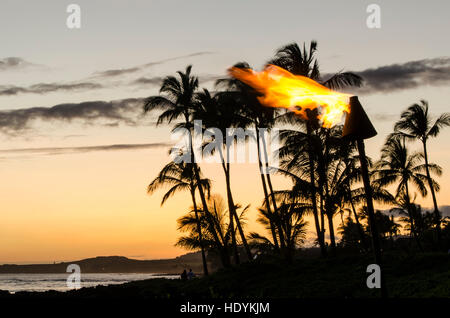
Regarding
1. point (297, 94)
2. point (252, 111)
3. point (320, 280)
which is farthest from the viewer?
point (252, 111)

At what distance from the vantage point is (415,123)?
127 ft

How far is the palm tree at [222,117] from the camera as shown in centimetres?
3272

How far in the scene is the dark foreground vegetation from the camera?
18328mm

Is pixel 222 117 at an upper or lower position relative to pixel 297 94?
upper

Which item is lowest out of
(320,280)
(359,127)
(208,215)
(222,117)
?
(320,280)

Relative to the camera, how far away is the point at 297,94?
8.41 m

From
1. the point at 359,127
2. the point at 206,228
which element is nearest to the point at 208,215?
the point at 206,228

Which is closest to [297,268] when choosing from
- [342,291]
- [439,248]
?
[342,291]

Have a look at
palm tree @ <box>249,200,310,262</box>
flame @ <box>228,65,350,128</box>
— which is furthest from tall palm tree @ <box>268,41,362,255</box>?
flame @ <box>228,65,350,128</box>

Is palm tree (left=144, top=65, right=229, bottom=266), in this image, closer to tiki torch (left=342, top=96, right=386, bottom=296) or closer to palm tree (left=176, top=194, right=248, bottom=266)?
palm tree (left=176, top=194, right=248, bottom=266)

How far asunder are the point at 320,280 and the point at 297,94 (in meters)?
15.6

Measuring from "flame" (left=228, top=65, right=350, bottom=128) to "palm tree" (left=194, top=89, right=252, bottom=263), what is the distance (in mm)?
23244

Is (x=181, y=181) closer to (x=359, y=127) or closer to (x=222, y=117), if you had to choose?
(x=222, y=117)

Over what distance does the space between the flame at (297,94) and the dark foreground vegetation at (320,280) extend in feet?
28.4
